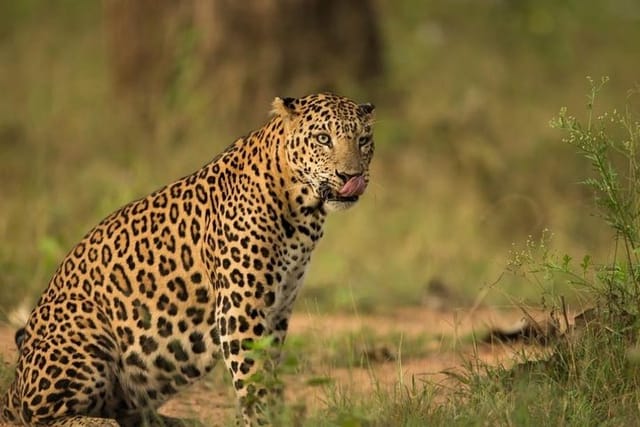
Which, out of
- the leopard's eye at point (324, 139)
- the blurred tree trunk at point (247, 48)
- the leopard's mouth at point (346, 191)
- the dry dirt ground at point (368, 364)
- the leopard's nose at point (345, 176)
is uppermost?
the blurred tree trunk at point (247, 48)

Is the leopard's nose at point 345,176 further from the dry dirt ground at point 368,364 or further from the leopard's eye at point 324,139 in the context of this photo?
the dry dirt ground at point 368,364

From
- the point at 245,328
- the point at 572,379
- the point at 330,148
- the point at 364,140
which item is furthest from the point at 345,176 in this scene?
the point at 572,379

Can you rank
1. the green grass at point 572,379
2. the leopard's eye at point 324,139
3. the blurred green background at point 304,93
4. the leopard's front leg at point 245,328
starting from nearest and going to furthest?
the green grass at point 572,379, the leopard's front leg at point 245,328, the leopard's eye at point 324,139, the blurred green background at point 304,93

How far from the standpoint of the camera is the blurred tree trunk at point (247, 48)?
48.7 feet

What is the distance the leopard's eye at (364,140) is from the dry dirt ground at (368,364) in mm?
1059

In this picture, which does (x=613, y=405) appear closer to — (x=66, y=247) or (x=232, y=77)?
(x=66, y=247)

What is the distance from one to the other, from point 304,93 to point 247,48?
0.78m

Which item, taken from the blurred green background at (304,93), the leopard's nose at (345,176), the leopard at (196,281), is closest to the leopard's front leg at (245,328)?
the leopard at (196,281)

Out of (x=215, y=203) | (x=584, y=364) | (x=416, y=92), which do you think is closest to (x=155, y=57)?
(x=416, y=92)

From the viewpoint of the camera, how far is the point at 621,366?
22.3 ft

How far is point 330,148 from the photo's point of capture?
704 centimetres

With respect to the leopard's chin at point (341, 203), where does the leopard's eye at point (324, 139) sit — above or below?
above

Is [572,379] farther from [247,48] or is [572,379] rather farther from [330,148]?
[247,48]

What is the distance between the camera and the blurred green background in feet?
38.7
